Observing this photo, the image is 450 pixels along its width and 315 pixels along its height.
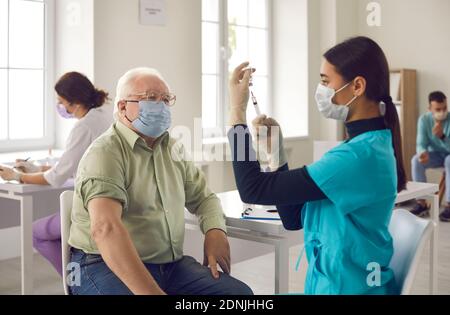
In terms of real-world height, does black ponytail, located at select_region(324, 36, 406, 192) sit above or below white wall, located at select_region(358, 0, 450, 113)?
below

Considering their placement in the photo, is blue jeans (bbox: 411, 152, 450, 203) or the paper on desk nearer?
the paper on desk

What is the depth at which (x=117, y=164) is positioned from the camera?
1729mm

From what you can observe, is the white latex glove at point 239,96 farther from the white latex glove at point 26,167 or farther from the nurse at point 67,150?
the white latex glove at point 26,167

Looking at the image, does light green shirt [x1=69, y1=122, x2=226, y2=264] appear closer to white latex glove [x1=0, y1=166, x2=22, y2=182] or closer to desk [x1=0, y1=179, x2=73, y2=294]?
desk [x1=0, y1=179, x2=73, y2=294]

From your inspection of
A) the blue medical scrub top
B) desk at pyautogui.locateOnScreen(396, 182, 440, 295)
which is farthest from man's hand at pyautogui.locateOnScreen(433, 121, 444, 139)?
the blue medical scrub top

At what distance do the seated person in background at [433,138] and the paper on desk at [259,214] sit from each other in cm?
386

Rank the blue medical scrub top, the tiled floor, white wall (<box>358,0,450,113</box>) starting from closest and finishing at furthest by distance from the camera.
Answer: the blue medical scrub top
the tiled floor
white wall (<box>358,0,450,113</box>)

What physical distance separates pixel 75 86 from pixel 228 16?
8.75 ft

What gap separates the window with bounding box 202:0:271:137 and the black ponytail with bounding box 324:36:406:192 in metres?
3.92

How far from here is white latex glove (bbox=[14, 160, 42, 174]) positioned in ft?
10.4

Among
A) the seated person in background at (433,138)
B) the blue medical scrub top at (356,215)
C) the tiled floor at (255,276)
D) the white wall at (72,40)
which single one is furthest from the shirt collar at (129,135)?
the seated person in background at (433,138)

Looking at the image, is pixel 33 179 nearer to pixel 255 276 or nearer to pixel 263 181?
pixel 255 276

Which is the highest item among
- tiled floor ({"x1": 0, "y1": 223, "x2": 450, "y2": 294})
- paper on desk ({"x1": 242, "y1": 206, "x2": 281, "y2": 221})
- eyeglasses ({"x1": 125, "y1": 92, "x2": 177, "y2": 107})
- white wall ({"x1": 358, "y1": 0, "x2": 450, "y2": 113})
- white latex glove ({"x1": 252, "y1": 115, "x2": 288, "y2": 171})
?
white wall ({"x1": 358, "y1": 0, "x2": 450, "y2": 113})

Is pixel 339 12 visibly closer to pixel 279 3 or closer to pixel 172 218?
pixel 279 3
